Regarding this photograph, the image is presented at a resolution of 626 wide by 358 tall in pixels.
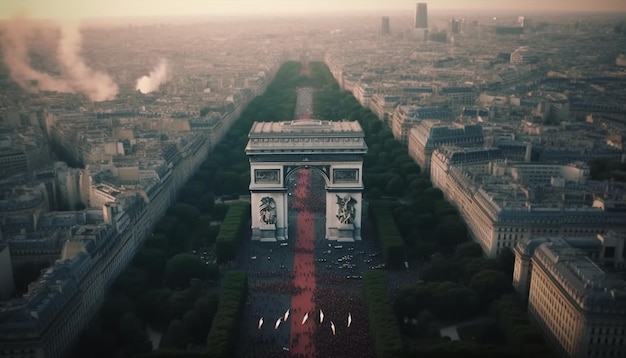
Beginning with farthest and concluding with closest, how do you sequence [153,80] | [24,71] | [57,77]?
[153,80] → [57,77] → [24,71]

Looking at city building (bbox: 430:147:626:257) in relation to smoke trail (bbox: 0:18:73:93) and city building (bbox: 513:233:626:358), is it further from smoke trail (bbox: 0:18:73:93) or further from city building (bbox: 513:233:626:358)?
smoke trail (bbox: 0:18:73:93)

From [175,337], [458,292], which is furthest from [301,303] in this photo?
[458,292]

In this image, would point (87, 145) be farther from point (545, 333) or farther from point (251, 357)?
point (545, 333)

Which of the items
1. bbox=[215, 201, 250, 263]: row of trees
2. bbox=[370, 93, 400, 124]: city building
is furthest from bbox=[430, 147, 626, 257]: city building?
bbox=[370, 93, 400, 124]: city building

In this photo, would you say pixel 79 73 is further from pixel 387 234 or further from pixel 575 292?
pixel 575 292

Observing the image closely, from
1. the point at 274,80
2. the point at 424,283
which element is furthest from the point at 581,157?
the point at 274,80
